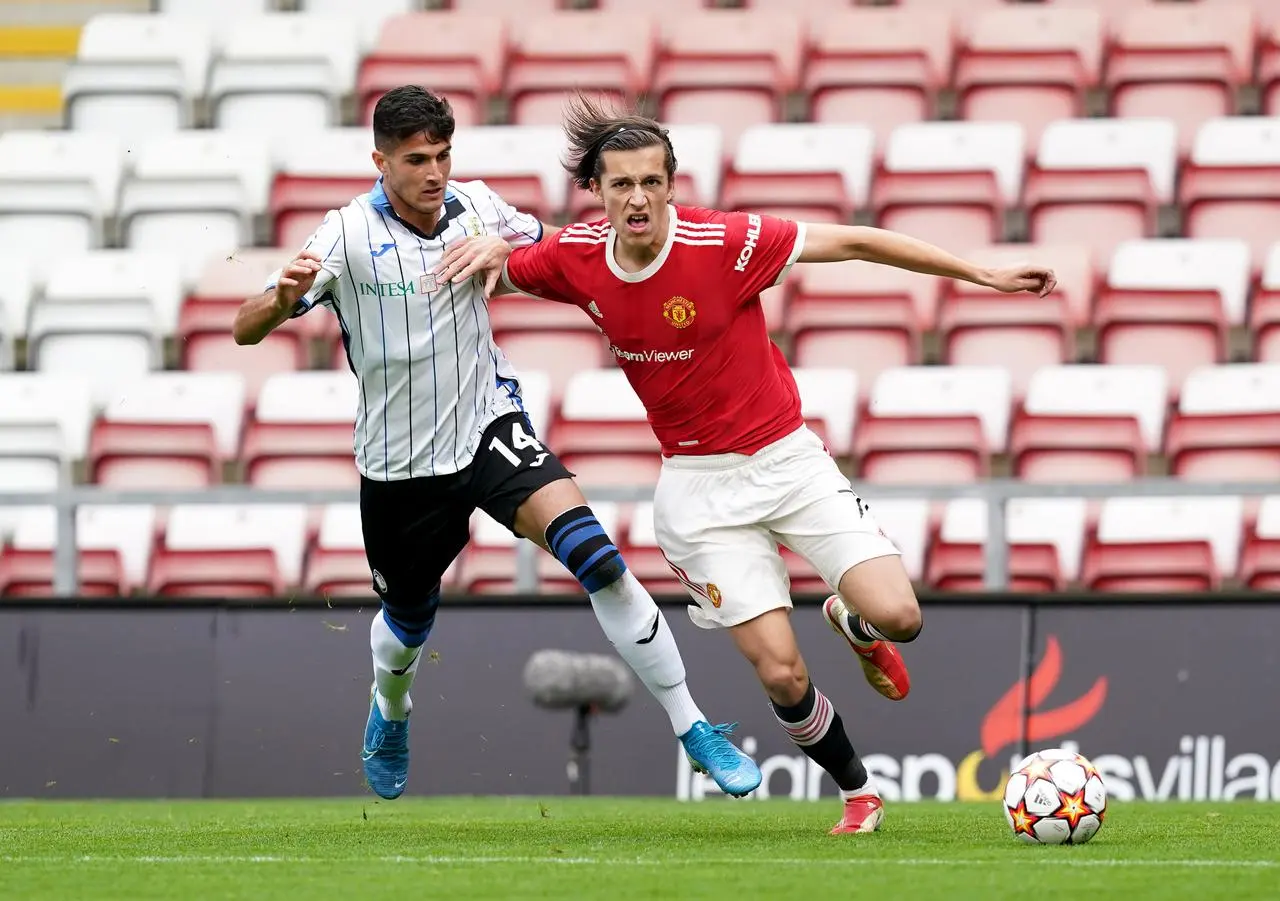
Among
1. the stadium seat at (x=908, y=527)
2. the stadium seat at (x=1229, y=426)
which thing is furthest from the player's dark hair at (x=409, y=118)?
the stadium seat at (x=1229, y=426)

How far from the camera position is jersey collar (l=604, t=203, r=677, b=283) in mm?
7176

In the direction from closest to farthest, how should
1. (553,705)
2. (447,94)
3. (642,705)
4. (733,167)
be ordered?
(553,705) < (642,705) < (733,167) < (447,94)

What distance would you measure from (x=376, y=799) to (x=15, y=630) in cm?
215

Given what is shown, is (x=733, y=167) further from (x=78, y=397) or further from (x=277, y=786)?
(x=277, y=786)

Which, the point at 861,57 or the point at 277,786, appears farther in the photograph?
the point at 861,57

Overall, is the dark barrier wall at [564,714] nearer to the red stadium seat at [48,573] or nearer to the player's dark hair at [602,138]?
the red stadium seat at [48,573]

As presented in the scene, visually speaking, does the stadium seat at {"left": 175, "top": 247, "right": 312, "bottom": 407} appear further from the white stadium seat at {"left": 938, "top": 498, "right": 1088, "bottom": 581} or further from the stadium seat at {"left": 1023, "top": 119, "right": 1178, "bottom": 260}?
the stadium seat at {"left": 1023, "top": 119, "right": 1178, "bottom": 260}

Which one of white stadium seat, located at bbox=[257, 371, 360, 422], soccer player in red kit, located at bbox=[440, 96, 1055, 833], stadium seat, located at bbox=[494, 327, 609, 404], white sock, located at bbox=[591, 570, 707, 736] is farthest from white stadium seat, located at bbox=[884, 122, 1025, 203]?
white sock, located at bbox=[591, 570, 707, 736]

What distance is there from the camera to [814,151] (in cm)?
1441

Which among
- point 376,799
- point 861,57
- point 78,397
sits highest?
point 861,57

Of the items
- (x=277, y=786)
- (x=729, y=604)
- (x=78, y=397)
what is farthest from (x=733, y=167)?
(x=729, y=604)

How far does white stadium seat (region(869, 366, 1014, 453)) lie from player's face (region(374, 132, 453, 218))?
5.48 metres

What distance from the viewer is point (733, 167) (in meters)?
14.2

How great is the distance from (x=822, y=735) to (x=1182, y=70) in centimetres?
886
